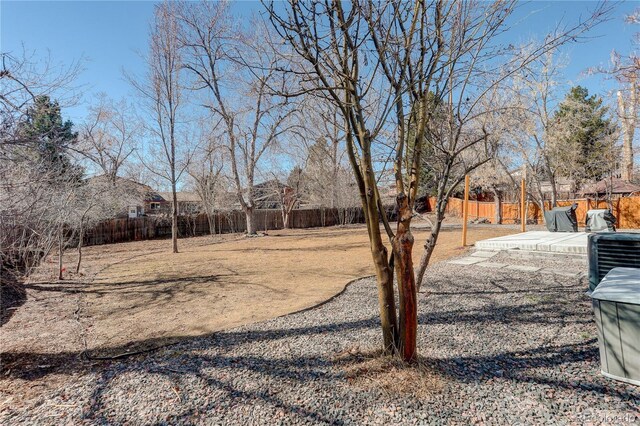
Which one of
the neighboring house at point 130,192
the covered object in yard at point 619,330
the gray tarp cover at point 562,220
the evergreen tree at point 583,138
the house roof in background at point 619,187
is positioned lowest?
the covered object in yard at point 619,330

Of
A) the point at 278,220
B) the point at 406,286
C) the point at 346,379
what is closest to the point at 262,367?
the point at 346,379

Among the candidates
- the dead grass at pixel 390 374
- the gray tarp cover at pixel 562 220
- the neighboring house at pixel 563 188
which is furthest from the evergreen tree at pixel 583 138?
the dead grass at pixel 390 374

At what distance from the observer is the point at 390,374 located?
88.2 inches

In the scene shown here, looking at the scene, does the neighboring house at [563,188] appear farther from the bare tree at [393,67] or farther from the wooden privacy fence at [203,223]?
the bare tree at [393,67]

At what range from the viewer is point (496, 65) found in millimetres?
3170

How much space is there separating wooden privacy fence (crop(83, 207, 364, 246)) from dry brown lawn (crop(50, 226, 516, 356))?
6.53 meters

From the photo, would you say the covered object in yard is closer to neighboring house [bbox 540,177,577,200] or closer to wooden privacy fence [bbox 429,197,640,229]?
wooden privacy fence [bbox 429,197,640,229]

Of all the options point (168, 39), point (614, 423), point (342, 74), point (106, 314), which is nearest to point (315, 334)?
point (614, 423)

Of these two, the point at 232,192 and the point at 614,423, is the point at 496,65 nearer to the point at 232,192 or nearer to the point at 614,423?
the point at 614,423

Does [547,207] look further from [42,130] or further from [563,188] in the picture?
[42,130]

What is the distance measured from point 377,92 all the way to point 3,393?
12.6 feet

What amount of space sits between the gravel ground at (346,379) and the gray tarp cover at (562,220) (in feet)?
26.8

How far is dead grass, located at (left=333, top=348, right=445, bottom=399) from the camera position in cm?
208

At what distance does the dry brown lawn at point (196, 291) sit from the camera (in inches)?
137
